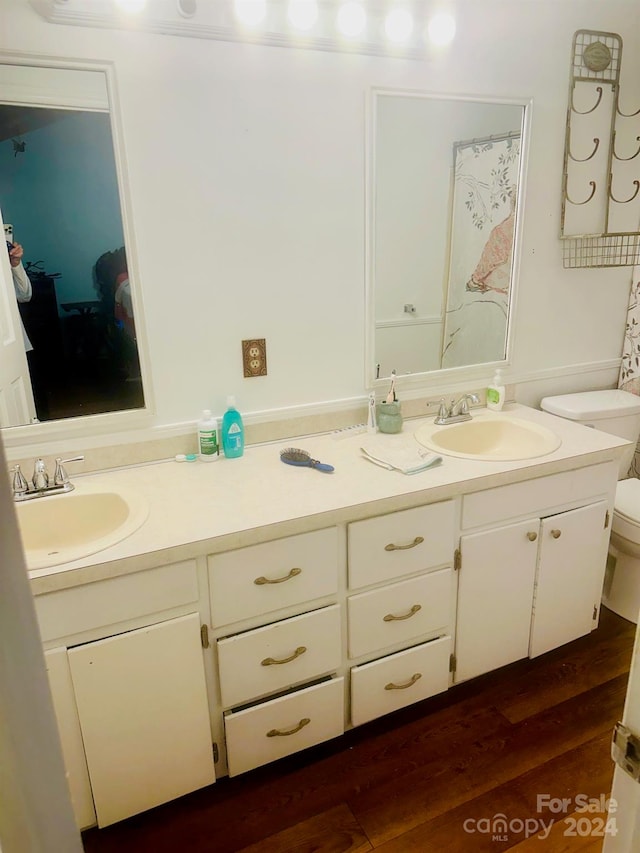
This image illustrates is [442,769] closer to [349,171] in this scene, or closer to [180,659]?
[180,659]

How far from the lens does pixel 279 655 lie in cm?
149

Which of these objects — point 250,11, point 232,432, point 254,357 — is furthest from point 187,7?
point 232,432

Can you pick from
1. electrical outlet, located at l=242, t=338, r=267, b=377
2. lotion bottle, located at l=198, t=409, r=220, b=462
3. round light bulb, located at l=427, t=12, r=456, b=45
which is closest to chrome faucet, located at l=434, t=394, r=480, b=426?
electrical outlet, located at l=242, t=338, r=267, b=377

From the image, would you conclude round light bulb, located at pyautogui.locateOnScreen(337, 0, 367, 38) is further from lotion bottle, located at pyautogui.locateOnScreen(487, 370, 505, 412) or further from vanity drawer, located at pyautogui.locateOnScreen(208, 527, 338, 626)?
vanity drawer, located at pyautogui.locateOnScreen(208, 527, 338, 626)

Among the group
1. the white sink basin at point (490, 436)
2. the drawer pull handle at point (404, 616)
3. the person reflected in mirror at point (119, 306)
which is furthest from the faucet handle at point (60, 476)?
the white sink basin at point (490, 436)

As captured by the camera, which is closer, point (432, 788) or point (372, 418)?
point (432, 788)

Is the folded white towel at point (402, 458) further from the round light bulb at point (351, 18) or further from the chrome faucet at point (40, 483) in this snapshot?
the round light bulb at point (351, 18)

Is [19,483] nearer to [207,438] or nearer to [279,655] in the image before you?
[207,438]

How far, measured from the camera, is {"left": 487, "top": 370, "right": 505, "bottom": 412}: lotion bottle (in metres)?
2.14

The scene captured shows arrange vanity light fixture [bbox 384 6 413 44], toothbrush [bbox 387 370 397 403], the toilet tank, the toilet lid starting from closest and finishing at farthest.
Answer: vanity light fixture [bbox 384 6 413 44] → toothbrush [bbox 387 370 397 403] → the toilet lid → the toilet tank

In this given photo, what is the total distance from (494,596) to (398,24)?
171 cm

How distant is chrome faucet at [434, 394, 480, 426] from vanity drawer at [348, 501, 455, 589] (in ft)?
1.56

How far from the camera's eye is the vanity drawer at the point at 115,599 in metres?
1.22

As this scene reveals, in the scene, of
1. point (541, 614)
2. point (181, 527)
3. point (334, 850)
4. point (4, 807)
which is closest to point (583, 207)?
point (541, 614)
